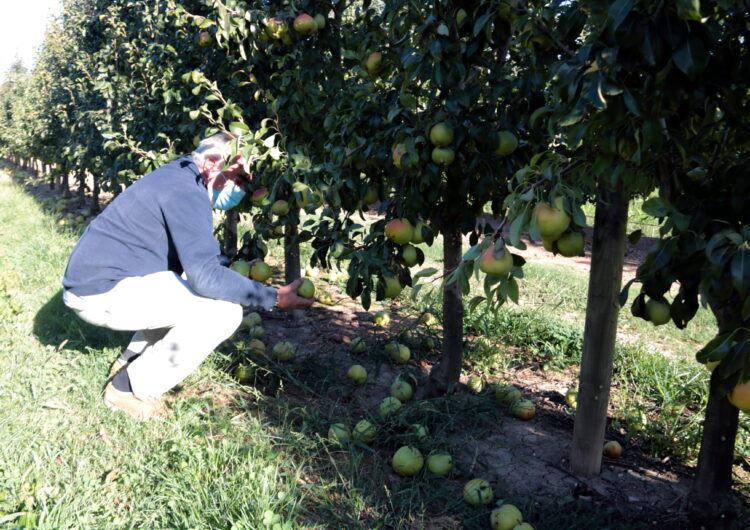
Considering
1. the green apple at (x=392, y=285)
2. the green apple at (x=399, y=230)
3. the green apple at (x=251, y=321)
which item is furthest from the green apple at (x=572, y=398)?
the green apple at (x=251, y=321)

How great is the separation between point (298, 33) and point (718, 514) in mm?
3158

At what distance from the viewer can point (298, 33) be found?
3523 mm

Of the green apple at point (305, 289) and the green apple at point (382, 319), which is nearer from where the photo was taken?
the green apple at point (305, 289)

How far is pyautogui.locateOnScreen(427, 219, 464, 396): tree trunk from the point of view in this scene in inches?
123

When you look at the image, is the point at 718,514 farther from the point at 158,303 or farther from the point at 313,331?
the point at 313,331

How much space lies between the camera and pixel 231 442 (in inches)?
98.0

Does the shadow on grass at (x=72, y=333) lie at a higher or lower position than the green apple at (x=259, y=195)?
lower

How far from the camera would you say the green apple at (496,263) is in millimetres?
1601

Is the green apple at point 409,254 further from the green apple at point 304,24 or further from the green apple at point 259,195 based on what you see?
the green apple at point 304,24

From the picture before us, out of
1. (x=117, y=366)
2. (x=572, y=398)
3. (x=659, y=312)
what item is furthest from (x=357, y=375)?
(x=659, y=312)

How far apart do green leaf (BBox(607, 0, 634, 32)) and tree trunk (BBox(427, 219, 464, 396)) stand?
71.5 inches

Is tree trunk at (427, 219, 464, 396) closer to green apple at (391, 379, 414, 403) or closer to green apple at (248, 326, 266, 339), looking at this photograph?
green apple at (391, 379, 414, 403)

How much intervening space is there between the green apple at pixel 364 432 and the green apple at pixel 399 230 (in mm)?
862

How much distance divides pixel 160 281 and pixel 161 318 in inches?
7.0
